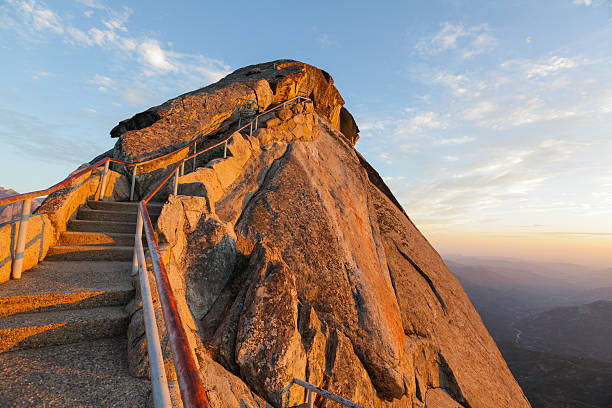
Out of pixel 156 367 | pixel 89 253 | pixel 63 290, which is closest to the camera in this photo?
pixel 156 367

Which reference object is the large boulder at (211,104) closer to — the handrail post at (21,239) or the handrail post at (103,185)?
the handrail post at (103,185)

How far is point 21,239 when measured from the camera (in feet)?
14.1

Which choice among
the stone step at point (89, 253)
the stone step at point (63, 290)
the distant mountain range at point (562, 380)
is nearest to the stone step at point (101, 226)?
the stone step at point (89, 253)

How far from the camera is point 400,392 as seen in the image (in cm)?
743

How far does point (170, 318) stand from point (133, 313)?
2412mm

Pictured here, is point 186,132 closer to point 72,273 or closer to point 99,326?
point 72,273

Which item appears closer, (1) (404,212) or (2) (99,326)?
(2) (99,326)

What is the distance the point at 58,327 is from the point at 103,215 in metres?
4.12

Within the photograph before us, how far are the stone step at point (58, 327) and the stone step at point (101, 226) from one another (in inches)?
115

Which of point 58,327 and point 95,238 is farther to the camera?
point 95,238

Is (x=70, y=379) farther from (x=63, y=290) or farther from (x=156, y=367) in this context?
(x=156, y=367)

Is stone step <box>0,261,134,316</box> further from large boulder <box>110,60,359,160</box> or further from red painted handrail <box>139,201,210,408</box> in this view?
large boulder <box>110,60,359,160</box>

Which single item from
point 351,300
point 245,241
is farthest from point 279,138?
point 351,300

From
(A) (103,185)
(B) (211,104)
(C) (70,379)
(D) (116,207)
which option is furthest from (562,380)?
(A) (103,185)
